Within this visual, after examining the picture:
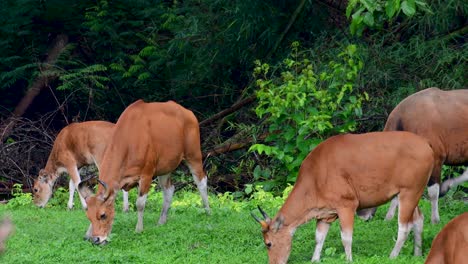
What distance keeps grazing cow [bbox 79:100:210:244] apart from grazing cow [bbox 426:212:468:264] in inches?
168

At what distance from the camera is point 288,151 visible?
12.8m

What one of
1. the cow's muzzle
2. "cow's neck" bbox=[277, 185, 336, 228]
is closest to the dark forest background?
the cow's muzzle

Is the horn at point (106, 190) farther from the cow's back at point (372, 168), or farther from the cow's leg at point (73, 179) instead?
the cow's leg at point (73, 179)

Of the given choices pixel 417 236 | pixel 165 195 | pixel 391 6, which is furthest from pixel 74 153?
pixel 391 6

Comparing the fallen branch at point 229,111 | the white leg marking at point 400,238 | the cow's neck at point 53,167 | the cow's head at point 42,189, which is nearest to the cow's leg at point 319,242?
the white leg marking at point 400,238

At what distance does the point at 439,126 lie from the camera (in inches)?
395

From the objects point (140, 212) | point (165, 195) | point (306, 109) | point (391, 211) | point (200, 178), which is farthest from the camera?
point (306, 109)

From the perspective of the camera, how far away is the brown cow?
10.0 m

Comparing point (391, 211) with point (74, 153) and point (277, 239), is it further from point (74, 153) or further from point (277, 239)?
point (74, 153)

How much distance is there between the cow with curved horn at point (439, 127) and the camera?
32.8ft

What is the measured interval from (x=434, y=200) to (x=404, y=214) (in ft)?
7.16

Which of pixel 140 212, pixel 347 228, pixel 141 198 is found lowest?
pixel 140 212

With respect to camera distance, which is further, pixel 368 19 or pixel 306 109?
pixel 306 109

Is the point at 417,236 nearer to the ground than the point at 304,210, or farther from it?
nearer to the ground
